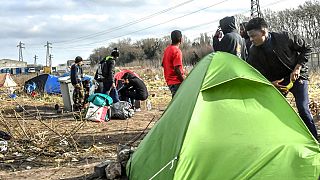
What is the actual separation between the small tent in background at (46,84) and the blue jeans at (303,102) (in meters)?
15.4

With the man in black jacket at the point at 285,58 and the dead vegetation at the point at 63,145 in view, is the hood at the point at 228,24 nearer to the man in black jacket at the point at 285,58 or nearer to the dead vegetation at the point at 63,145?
the man in black jacket at the point at 285,58

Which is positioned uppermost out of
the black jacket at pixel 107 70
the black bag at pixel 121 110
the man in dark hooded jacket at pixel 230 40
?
the man in dark hooded jacket at pixel 230 40

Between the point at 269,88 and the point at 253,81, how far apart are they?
7.2 inches

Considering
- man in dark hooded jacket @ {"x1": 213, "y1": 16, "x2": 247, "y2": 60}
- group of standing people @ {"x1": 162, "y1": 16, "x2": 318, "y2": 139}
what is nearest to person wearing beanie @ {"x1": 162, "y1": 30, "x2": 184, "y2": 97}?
man in dark hooded jacket @ {"x1": 213, "y1": 16, "x2": 247, "y2": 60}

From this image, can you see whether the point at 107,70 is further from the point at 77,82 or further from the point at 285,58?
the point at 285,58

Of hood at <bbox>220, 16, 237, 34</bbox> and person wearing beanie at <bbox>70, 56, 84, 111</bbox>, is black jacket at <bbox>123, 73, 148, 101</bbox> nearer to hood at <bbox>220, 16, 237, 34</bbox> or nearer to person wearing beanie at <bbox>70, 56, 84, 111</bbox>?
person wearing beanie at <bbox>70, 56, 84, 111</bbox>

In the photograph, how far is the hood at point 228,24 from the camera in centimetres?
639

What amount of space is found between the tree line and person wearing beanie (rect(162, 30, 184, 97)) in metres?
29.0

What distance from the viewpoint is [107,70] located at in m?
11.3

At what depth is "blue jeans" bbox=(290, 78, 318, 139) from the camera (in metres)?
5.10

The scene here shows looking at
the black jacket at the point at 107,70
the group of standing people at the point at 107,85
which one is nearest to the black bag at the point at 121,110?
the group of standing people at the point at 107,85

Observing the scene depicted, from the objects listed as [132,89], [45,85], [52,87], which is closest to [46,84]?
[45,85]

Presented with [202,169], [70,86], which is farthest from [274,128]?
[70,86]

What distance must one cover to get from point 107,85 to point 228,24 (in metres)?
5.44
